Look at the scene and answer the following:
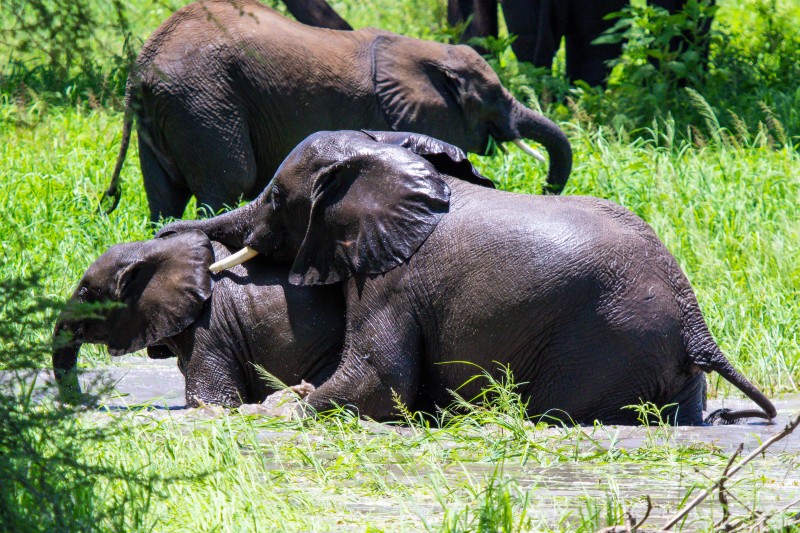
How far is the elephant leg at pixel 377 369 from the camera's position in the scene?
16.4ft

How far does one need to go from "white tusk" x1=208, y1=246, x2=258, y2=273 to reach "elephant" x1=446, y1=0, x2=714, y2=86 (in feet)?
21.7

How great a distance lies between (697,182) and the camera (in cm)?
827

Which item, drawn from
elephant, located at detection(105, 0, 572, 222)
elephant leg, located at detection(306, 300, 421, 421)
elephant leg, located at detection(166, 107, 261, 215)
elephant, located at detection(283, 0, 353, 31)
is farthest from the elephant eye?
elephant, located at detection(283, 0, 353, 31)

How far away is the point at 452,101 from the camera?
8.23m

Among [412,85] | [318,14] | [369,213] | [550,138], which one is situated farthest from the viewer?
[318,14]

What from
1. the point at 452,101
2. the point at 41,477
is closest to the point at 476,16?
the point at 452,101

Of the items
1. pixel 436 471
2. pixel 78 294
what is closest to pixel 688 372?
pixel 436 471

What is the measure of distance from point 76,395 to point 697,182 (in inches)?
228

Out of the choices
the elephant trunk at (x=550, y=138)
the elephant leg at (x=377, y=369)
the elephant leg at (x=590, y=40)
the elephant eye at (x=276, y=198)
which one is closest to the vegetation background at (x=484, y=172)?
the elephant leg at (x=377, y=369)

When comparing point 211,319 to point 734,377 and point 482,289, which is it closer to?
point 482,289

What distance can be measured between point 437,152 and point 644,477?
1771 mm

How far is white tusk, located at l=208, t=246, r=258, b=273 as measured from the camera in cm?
538

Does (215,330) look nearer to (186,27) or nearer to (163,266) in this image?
(163,266)

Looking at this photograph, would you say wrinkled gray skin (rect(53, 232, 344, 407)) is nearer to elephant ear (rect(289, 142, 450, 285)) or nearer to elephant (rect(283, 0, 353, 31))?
elephant ear (rect(289, 142, 450, 285))
